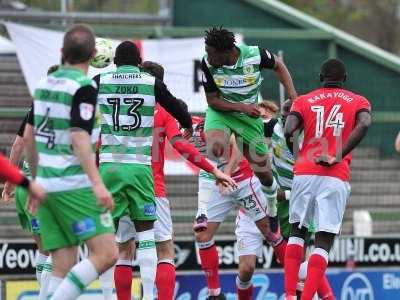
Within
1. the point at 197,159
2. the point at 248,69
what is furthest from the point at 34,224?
the point at 248,69

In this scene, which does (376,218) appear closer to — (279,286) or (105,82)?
(279,286)

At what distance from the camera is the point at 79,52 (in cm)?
827

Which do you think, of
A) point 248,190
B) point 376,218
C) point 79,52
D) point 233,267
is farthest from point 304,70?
point 79,52

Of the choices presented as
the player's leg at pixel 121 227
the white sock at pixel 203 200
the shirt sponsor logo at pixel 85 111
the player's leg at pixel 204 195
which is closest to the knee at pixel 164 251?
the player's leg at pixel 121 227

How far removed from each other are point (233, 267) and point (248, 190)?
2.73 m

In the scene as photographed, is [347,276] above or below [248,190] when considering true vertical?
below

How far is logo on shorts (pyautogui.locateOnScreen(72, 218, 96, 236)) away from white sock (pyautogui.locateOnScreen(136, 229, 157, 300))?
180 cm

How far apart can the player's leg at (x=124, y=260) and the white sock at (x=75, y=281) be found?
209 centimetres

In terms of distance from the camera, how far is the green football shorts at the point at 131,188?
391 inches

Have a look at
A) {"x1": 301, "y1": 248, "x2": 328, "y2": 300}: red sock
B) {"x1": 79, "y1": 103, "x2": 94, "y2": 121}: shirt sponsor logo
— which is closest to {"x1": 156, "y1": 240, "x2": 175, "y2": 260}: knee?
{"x1": 301, "y1": 248, "x2": 328, "y2": 300}: red sock

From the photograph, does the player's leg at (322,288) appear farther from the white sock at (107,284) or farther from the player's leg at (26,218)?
the player's leg at (26,218)

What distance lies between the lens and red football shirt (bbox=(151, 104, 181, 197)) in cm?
1062

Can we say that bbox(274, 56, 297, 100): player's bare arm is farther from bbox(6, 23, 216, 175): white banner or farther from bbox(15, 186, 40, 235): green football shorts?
bbox(6, 23, 216, 175): white banner

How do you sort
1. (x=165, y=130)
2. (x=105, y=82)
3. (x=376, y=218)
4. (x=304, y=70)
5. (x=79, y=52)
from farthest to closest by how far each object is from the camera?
1. (x=304, y=70)
2. (x=376, y=218)
3. (x=165, y=130)
4. (x=105, y=82)
5. (x=79, y=52)
